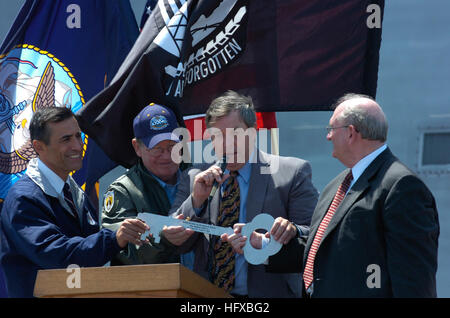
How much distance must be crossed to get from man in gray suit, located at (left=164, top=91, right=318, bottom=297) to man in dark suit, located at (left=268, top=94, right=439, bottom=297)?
20 centimetres

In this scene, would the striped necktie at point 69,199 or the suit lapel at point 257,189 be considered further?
the striped necktie at point 69,199

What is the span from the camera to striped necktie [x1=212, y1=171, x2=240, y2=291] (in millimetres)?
3771

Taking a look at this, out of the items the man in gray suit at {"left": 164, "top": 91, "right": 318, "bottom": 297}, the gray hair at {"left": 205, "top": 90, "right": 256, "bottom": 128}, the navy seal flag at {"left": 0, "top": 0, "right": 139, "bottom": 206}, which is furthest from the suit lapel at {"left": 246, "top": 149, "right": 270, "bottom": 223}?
the navy seal flag at {"left": 0, "top": 0, "right": 139, "bottom": 206}

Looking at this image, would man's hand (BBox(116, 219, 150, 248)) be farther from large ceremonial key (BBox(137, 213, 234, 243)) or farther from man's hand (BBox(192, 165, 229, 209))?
man's hand (BBox(192, 165, 229, 209))

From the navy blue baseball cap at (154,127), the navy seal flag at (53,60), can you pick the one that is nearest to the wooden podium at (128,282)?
the navy blue baseball cap at (154,127)

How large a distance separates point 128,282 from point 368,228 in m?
1.06

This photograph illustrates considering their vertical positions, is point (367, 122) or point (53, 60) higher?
point (53, 60)

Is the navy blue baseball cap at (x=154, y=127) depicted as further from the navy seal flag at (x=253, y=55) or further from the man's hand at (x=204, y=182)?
the man's hand at (x=204, y=182)

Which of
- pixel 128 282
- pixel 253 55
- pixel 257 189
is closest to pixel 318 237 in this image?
pixel 257 189

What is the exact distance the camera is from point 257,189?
3861mm

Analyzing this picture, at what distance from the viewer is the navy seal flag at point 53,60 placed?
6219 millimetres

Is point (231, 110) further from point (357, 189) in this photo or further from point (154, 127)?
point (357, 189)

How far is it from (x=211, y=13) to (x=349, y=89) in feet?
3.67
